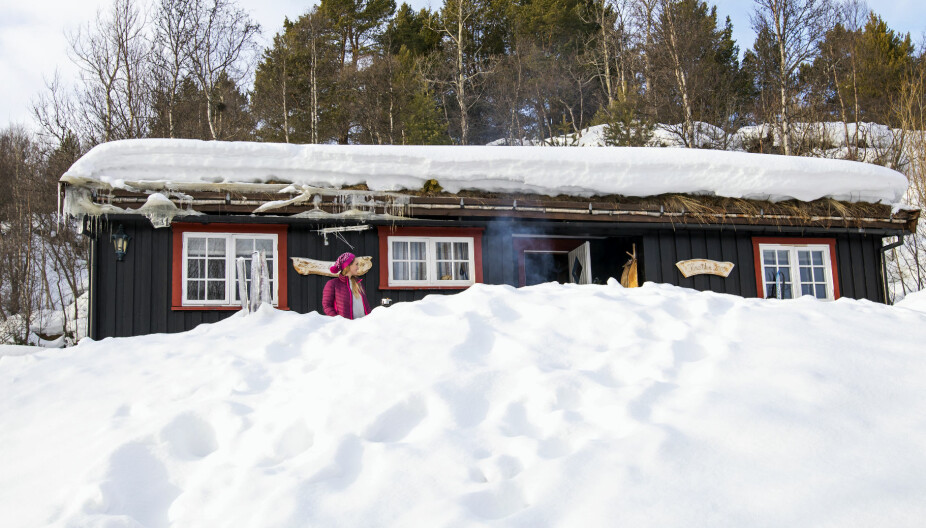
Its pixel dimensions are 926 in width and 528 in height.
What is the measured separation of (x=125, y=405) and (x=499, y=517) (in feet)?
9.10

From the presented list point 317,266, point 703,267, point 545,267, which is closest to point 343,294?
point 317,266

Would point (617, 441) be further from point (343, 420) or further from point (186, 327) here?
point (186, 327)

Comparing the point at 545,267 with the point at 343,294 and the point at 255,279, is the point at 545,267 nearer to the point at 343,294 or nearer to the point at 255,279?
the point at 343,294

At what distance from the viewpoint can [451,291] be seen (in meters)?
9.19

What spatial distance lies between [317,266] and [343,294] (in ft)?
4.68

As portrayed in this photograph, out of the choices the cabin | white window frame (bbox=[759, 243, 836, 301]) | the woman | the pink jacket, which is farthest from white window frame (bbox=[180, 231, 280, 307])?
white window frame (bbox=[759, 243, 836, 301])

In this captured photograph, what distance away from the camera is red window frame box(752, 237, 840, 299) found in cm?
1002

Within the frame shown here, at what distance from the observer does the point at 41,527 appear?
2820 mm

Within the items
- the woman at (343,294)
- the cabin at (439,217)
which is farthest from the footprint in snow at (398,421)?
the cabin at (439,217)

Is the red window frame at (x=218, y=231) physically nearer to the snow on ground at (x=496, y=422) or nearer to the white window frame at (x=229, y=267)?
the white window frame at (x=229, y=267)

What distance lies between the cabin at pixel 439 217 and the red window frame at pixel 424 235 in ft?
0.07

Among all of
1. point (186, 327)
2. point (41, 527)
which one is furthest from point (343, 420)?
point (186, 327)

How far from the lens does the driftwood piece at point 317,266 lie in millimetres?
8719

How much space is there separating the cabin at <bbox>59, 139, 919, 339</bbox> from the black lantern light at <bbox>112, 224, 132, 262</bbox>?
17 millimetres
